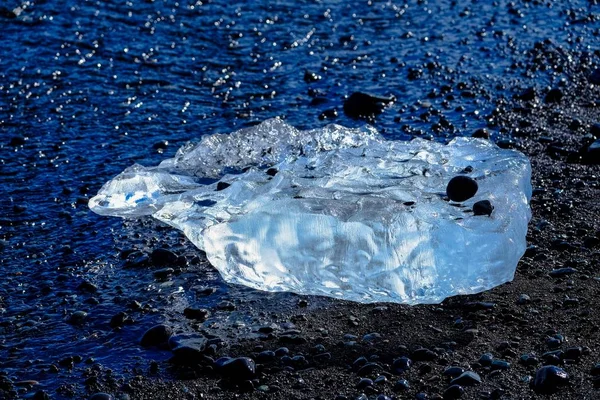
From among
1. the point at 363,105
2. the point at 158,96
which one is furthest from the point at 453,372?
the point at 158,96

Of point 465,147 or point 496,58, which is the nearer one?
point 465,147

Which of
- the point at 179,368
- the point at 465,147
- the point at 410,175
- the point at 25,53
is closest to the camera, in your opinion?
the point at 179,368

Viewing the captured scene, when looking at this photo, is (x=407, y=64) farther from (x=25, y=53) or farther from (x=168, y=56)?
(x=25, y=53)

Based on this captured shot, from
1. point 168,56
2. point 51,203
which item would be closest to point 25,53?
point 168,56

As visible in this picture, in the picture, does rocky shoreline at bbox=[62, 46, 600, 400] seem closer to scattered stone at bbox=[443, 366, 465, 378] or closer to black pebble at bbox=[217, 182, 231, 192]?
scattered stone at bbox=[443, 366, 465, 378]

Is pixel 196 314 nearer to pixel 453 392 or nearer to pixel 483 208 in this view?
pixel 453 392

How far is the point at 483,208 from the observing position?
520 cm

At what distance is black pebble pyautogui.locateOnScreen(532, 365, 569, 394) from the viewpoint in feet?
13.3

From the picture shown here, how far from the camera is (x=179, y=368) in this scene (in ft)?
14.0

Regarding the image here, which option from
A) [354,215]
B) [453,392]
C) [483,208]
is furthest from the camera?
[483,208]

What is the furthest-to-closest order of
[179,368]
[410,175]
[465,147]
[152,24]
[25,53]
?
[152,24]
[25,53]
[465,147]
[410,175]
[179,368]

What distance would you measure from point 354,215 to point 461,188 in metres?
0.82

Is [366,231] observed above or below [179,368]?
above

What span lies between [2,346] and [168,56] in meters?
4.48
